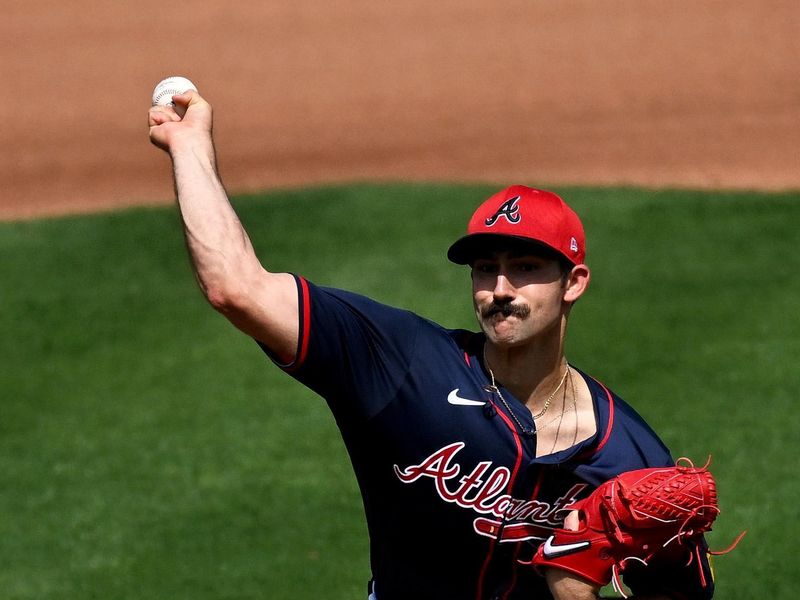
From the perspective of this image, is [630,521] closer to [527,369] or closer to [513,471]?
[513,471]

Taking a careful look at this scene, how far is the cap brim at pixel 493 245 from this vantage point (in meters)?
3.97

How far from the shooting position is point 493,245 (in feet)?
13.2

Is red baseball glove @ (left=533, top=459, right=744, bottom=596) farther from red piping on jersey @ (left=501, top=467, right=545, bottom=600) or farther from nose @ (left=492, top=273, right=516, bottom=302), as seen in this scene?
nose @ (left=492, top=273, right=516, bottom=302)

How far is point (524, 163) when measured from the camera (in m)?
16.2

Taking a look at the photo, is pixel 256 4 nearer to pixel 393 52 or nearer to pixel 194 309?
pixel 393 52

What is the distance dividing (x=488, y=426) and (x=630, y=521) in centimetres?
50

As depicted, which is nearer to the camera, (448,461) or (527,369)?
(448,461)

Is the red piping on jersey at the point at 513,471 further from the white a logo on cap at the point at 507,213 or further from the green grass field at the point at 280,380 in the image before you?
the green grass field at the point at 280,380

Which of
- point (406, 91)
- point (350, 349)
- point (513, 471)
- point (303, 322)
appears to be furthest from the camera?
point (406, 91)

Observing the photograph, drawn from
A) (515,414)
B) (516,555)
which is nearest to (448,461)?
(515,414)

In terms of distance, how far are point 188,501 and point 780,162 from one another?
9.64 m

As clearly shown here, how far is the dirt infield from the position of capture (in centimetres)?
1611

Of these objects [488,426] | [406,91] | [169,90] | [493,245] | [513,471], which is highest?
[406,91]

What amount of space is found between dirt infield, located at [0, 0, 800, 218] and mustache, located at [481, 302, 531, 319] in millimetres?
11506
